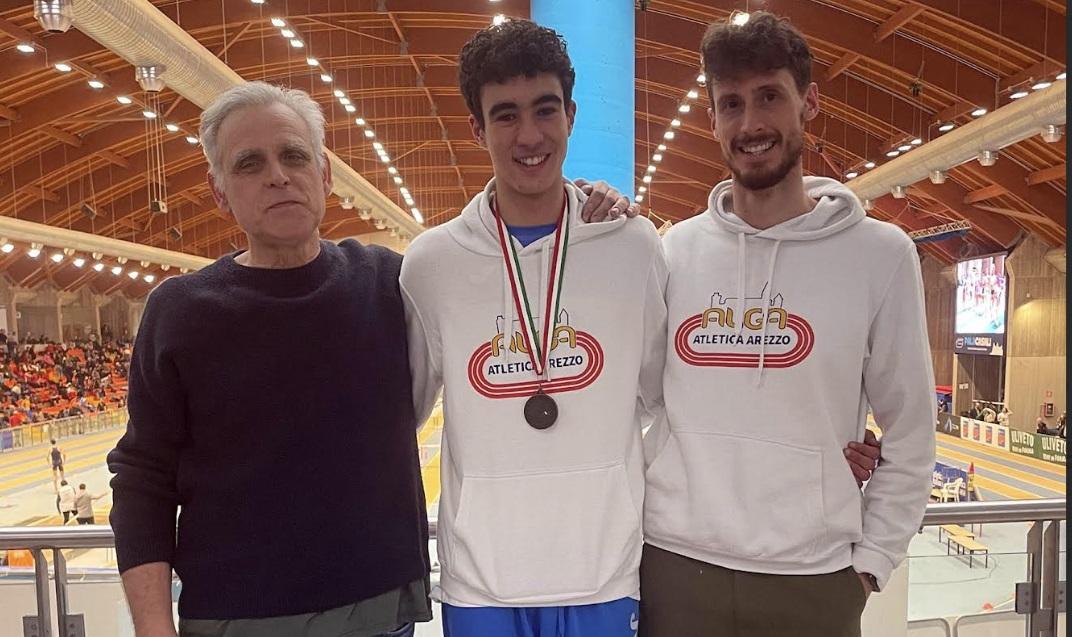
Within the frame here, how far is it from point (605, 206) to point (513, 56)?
0.44 m

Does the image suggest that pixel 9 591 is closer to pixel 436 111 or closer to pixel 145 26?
pixel 145 26

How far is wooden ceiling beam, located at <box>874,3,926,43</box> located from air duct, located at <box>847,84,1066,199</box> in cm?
200

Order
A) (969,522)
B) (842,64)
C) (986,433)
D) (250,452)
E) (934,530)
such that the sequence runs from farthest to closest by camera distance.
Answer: (986,433)
(842,64)
(934,530)
(969,522)
(250,452)

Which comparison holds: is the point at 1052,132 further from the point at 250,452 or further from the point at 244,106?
the point at 250,452

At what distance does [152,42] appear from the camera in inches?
321

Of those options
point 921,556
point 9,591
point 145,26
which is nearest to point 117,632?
point 9,591

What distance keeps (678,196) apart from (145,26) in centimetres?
2477

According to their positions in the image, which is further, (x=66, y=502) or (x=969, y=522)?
(x=66, y=502)

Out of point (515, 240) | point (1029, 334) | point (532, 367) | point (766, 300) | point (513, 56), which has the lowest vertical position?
point (1029, 334)

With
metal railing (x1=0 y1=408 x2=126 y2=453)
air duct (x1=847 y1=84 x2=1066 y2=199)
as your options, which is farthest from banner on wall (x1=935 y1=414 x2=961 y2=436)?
metal railing (x1=0 y1=408 x2=126 y2=453)

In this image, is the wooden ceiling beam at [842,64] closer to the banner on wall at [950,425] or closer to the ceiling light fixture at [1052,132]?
the ceiling light fixture at [1052,132]

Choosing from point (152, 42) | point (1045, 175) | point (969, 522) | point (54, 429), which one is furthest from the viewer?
point (54, 429)

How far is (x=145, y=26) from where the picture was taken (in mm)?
7859

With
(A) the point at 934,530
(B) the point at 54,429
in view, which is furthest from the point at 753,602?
(B) the point at 54,429
